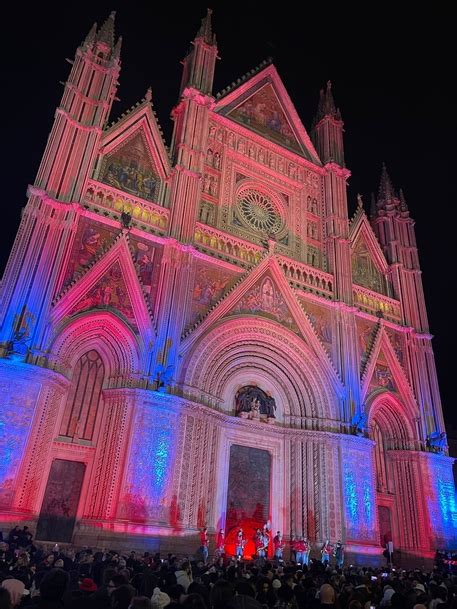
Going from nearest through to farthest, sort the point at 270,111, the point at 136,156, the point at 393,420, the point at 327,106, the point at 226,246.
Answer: the point at 136,156, the point at 226,246, the point at 393,420, the point at 270,111, the point at 327,106

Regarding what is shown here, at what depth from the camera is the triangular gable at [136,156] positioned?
72.6 feet

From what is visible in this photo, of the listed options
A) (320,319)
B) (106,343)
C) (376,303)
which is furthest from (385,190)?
(106,343)

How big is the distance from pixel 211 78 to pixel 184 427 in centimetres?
2001

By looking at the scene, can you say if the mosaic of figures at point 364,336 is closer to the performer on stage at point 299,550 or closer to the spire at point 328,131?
the performer on stage at point 299,550

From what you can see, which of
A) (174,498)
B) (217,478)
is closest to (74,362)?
(174,498)

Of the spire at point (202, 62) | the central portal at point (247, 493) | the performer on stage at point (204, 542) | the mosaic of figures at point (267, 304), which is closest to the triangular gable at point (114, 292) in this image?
the mosaic of figures at point (267, 304)

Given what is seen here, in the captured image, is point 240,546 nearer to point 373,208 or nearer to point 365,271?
point 365,271

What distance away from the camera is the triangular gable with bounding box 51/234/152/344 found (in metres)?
18.0

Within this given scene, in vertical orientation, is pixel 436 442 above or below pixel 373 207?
below

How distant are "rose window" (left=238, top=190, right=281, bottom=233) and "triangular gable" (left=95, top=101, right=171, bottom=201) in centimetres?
493

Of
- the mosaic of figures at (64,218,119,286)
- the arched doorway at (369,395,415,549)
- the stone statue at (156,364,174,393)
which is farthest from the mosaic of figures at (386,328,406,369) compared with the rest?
the mosaic of figures at (64,218,119,286)

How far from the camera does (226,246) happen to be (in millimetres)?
23391

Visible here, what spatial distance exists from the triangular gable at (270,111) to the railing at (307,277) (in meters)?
8.57

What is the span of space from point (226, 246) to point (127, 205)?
525 cm
